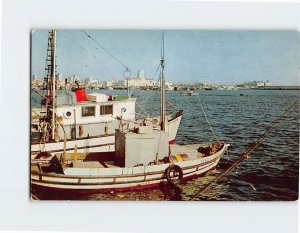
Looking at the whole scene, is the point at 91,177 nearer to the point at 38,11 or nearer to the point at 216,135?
the point at 216,135

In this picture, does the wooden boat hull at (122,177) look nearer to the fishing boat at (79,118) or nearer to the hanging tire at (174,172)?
the hanging tire at (174,172)

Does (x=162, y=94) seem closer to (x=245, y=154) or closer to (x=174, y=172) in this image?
(x=174, y=172)

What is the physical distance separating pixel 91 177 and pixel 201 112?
2.45ft

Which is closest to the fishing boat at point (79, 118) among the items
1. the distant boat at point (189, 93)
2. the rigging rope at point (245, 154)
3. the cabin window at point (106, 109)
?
the cabin window at point (106, 109)

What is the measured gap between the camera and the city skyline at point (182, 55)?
2557 millimetres

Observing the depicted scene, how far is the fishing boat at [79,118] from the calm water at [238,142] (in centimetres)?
7

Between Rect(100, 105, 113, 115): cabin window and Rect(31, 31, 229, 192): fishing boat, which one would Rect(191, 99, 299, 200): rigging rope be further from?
Rect(100, 105, 113, 115): cabin window

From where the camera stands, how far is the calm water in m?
2.58

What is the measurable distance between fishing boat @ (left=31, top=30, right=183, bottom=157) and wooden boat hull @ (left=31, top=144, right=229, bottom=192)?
15cm

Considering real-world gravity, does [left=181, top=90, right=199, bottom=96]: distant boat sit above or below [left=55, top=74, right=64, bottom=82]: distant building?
below

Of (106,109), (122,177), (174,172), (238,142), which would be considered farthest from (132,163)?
(238,142)

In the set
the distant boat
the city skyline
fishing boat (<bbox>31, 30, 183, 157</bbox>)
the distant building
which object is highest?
the city skyline

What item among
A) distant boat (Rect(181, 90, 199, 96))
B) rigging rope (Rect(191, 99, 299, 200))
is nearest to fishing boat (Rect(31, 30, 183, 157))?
A: distant boat (Rect(181, 90, 199, 96))

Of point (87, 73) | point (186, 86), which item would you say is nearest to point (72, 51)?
point (87, 73)
